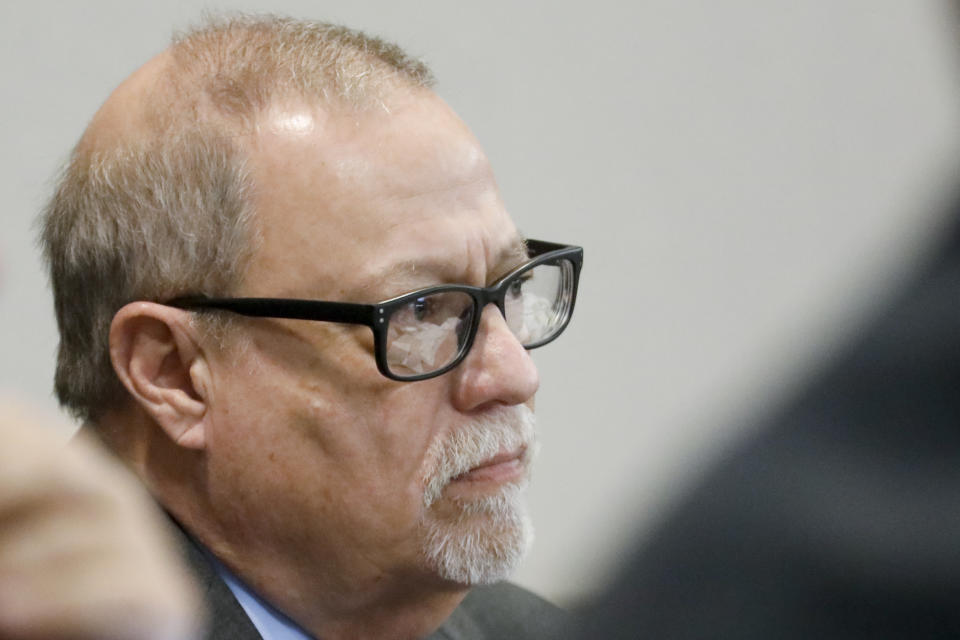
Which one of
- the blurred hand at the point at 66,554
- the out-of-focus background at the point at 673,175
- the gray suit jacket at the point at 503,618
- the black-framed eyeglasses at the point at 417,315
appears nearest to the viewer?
the blurred hand at the point at 66,554

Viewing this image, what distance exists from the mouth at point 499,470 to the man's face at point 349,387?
0.01 m

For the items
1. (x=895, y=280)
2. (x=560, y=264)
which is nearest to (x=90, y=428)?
(x=560, y=264)

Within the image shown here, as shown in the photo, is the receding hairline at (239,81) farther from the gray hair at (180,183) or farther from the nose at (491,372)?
the nose at (491,372)

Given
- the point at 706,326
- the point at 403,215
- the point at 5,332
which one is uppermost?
the point at 403,215

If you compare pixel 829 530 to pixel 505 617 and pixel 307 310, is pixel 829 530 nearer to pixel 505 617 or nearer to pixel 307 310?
pixel 307 310

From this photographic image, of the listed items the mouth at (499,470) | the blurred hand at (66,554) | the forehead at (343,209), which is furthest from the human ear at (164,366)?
the blurred hand at (66,554)

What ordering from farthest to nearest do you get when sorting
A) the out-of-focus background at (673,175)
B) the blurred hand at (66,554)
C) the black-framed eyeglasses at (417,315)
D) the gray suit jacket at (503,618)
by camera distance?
the out-of-focus background at (673,175) → the gray suit jacket at (503,618) → the black-framed eyeglasses at (417,315) → the blurred hand at (66,554)

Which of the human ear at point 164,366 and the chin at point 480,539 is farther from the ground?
the human ear at point 164,366

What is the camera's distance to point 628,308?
9.64ft

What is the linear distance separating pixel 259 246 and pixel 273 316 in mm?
84

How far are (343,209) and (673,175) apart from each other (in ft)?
5.34

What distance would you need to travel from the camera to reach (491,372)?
1505 millimetres

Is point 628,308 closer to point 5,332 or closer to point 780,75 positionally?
point 780,75

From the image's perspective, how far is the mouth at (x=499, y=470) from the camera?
1.52 metres
